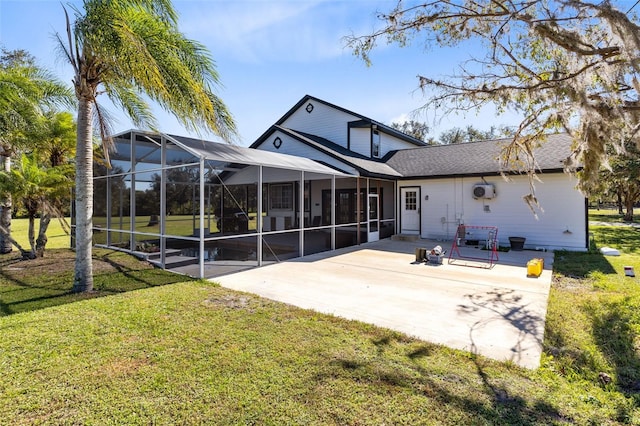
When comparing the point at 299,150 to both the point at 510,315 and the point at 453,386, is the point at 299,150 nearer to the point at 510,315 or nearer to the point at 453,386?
the point at 510,315

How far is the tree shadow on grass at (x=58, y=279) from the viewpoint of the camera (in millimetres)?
5629

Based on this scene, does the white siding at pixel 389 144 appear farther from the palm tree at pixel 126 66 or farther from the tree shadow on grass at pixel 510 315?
the tree shadow on grass at pixel 510 315

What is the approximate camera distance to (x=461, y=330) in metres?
4.46

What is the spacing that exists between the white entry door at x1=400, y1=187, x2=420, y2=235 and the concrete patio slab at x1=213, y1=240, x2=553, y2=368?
4.81 metres

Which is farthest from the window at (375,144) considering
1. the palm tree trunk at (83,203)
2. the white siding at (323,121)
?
the palm tree trunk at (83,203)

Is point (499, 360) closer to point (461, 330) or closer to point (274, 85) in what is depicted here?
point (461, 330)

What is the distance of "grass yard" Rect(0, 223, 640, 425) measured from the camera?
271 cm

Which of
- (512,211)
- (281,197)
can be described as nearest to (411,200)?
(512,211)

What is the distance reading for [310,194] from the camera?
55.7ft

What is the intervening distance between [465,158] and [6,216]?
644 inches

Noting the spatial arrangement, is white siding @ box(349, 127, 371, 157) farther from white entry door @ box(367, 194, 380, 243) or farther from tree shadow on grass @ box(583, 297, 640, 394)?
tree shadow on grass @ box(583, 297, 640, 394)

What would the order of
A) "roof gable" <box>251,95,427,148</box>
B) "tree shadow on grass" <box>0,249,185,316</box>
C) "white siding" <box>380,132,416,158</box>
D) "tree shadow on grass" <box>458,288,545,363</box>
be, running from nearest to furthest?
"tree shadow on grass" <box>458,288,545,363</box>, "tree shadow on grass" <box>0,249,185,316</box>, "roof gable" <box>251,95,427,148</box>, "white siding" <box>380,132,416,158</box>

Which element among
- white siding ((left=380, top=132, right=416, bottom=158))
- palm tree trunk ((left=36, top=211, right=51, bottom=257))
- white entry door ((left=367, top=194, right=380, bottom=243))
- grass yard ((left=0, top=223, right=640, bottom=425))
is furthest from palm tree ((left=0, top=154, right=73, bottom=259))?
white siding ((left=380, top=132, right=416, bottom=158))

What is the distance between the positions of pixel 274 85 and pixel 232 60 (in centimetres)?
292
